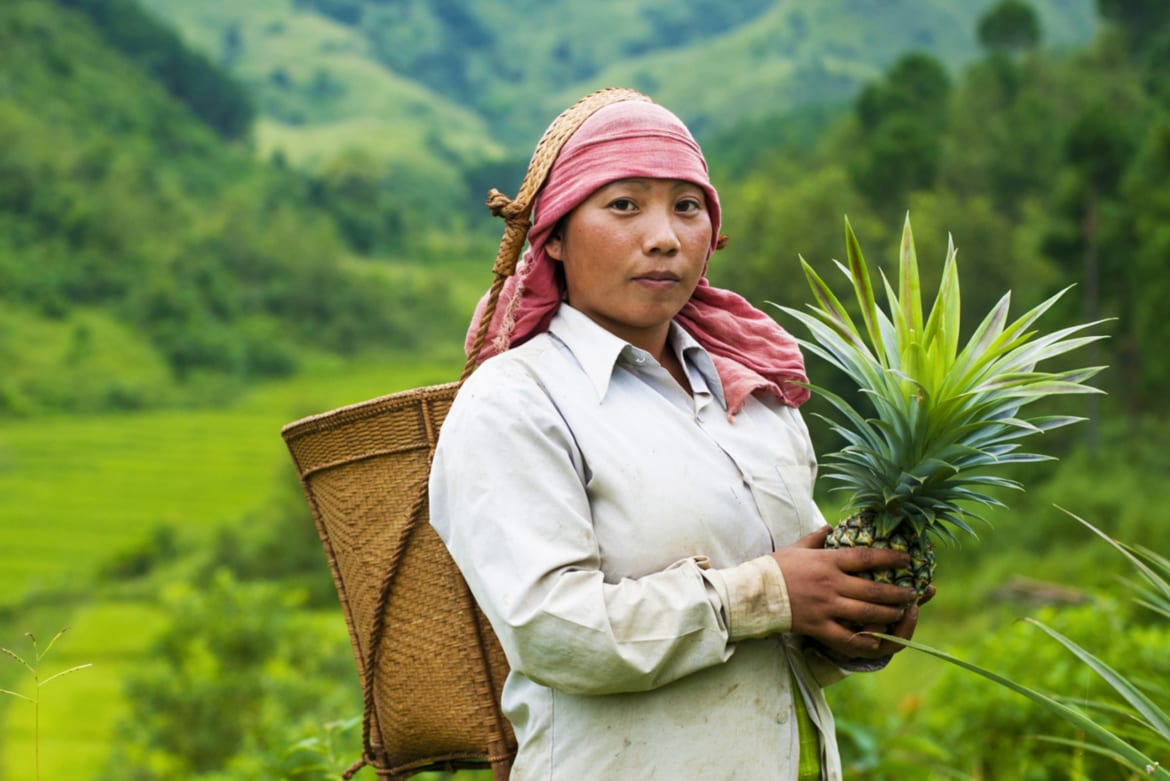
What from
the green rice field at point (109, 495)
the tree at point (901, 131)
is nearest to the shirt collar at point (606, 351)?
the tree at point (901, 131)

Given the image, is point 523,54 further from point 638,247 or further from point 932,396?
point 932,396

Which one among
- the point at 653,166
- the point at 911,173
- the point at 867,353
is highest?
the point at 911,173

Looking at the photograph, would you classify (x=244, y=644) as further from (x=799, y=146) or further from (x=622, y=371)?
(x=799, y=146)

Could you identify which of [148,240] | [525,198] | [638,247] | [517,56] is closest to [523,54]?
[517,56]

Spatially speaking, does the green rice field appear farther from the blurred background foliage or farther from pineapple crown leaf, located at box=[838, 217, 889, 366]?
pineapple crown leaf, located at box=[838, 217, 889, 366]

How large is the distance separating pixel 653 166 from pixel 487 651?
0.85m

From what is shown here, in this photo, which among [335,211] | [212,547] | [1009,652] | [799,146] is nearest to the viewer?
[1009,652]

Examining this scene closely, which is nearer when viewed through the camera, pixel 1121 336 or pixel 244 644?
pixel 244 644

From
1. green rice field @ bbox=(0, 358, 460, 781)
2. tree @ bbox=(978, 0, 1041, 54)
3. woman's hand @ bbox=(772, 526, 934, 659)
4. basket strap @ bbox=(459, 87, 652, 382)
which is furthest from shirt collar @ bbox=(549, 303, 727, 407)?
tree @ bbox=(978, 0, 1041, 54)

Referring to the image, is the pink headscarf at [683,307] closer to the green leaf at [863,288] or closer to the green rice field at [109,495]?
the green leaf at [863,288]

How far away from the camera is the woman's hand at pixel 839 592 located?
6.04 feet

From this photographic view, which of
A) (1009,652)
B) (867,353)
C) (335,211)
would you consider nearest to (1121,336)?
(1009,652)

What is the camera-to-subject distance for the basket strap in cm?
208

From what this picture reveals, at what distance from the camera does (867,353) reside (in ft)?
6.35
